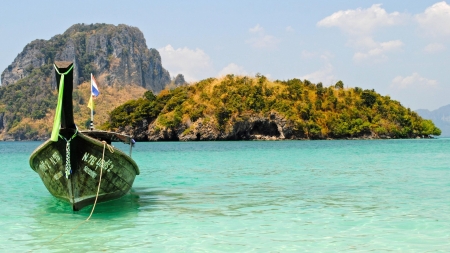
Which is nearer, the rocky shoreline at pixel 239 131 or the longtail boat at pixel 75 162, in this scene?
the longtail boat at pixel 75 162

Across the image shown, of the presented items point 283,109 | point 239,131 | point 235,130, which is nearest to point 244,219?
point 235,130

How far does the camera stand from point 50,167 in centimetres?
1089

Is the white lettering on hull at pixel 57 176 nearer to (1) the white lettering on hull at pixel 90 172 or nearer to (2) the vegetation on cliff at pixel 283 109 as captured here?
(1) the white lettering on hull at pixel 90 172

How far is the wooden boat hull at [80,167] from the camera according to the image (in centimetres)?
1019

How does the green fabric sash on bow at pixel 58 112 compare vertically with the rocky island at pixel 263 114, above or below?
below

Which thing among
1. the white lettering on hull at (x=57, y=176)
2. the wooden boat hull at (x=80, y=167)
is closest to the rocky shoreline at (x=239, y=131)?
the wooden boat hull at (x=80, y=167)

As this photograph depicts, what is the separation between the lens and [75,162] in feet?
33.7

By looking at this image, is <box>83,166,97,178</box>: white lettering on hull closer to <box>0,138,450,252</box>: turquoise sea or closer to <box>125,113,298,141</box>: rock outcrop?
<box>0,138,450,252</box>: turquoise sea

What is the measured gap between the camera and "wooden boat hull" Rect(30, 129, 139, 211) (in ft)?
33.4

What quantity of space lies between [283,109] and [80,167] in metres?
78.2

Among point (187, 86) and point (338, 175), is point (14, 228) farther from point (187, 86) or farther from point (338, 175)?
point (187, 86)

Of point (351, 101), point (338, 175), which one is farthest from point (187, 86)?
point (338, 175)

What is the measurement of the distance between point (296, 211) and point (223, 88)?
266ft

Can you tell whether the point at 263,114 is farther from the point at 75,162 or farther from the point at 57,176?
the point at 75,162
